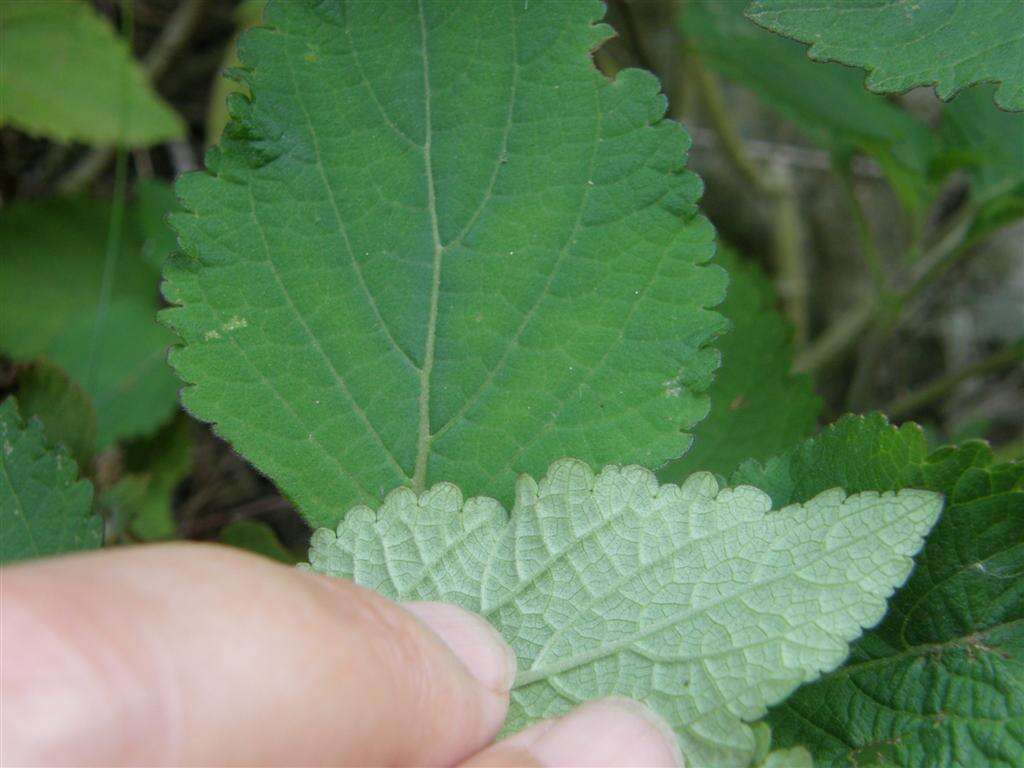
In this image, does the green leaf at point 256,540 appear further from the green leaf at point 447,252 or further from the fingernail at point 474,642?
the fingernail at point 474,642

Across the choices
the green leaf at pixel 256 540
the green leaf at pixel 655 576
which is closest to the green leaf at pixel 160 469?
the green leaf at pixel 256 540

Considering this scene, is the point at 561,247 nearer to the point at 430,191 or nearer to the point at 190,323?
the point at 430,191

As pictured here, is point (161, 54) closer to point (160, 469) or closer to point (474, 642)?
point (160, 469)

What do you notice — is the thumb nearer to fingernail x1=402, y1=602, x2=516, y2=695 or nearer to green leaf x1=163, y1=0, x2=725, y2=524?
fingernail x1=402, y1=602, x2=516, y2=695

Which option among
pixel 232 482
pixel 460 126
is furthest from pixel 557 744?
pixel 232 482

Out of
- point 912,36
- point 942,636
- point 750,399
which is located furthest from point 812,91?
point 942,636

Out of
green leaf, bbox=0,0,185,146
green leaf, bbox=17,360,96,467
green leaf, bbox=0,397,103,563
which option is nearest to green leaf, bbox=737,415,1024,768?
green leaf, bbox=0,397,103,563

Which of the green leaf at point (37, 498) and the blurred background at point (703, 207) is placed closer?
the green leaf at point (37, 498)
